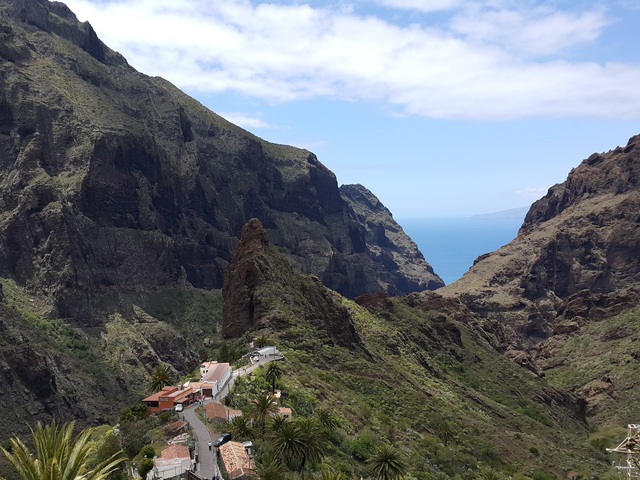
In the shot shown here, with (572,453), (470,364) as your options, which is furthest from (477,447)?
(470,364)

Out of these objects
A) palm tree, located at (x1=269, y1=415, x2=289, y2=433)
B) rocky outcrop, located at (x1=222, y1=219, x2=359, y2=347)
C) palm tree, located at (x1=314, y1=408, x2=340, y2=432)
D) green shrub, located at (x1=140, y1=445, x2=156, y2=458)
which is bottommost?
palm tree, located at (x1=314, y1=408, x2=340, y2=432)

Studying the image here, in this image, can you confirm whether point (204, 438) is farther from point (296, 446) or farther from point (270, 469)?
point (270, 469)

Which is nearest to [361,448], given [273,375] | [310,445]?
[273,375]

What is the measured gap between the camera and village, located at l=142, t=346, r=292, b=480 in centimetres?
4975

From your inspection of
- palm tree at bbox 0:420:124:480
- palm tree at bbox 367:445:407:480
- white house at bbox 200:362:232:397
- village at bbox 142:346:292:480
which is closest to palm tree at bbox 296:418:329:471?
village at bbox 142:346:292:480

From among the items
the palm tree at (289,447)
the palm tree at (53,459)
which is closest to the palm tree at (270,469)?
the palm tree at (289,447)

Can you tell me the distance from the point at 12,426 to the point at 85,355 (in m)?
45.0

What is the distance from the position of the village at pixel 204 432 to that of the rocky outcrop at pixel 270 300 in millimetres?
22253

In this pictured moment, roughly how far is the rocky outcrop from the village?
876 inches

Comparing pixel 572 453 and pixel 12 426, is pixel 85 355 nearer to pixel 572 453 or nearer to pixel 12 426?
pixel 12 426

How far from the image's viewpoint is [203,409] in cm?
6638

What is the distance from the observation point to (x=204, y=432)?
194 feet

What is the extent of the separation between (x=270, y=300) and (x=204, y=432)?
50.6 meters

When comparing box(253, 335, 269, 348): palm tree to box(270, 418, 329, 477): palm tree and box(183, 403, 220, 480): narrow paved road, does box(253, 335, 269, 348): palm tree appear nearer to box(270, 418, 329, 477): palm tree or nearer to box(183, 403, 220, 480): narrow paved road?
box(183, 403, 220, 480): narrow paved road
